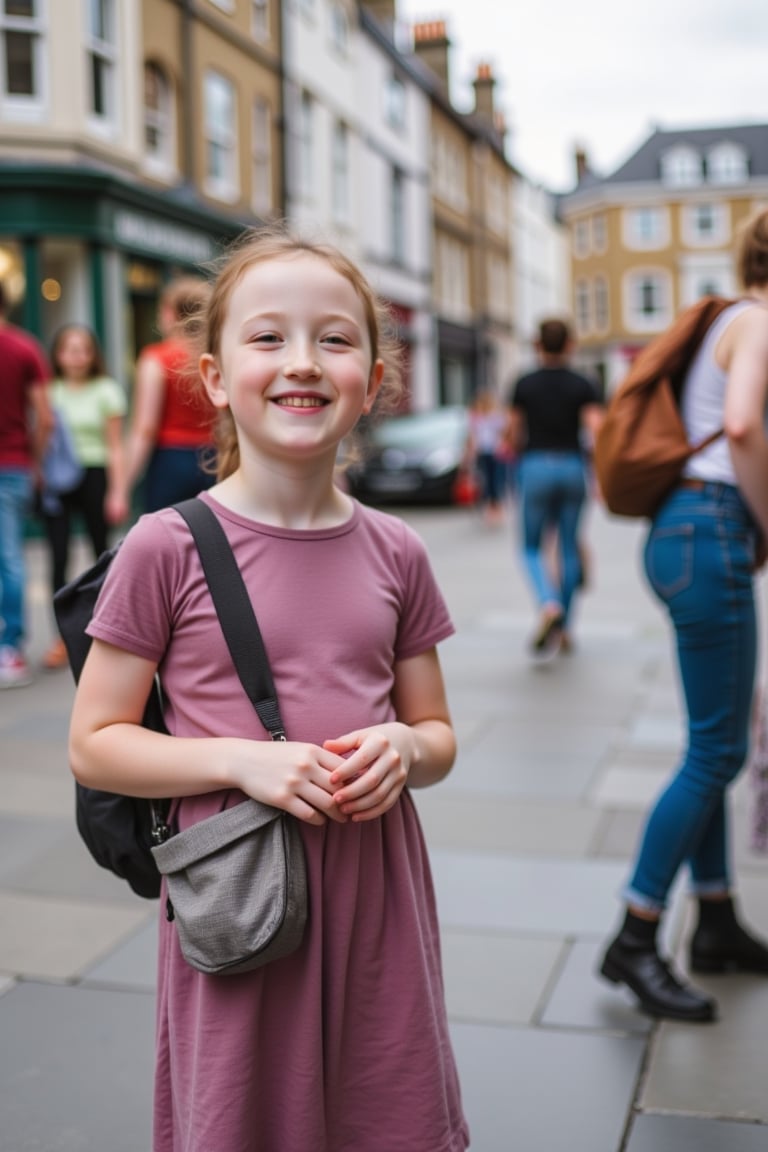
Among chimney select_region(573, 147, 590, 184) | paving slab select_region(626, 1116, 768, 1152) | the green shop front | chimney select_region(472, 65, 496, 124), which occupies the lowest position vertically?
paving slab select_region(626, 1116, 768, 1152)

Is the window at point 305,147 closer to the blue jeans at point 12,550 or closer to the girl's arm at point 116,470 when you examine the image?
the girl's arm at point 116,470

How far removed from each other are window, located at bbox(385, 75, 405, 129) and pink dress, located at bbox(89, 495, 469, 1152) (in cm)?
2845

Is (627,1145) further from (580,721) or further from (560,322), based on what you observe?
(560,322)

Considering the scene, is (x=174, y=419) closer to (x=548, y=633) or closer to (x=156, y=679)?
(x=548, y=633)

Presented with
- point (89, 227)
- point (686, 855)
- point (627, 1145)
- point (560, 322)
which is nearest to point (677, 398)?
point (686, 855)

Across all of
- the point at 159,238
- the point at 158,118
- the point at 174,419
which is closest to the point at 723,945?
the point at 174,419

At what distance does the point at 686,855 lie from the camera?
2.94m

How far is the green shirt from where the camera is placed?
680 cm

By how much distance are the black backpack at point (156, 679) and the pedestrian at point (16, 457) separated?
15.6 ft

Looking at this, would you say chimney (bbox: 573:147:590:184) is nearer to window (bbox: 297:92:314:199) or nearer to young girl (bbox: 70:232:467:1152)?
window (bbox: 297:92:314:199)

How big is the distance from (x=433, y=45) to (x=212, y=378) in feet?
122

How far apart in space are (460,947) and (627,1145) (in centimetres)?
96

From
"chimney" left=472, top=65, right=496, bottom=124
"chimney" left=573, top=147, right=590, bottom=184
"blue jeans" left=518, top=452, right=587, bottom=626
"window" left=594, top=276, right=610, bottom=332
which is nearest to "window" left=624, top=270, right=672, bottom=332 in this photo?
"window" left=594, top=276, right=610, bottom=332

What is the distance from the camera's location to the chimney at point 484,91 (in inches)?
1666
